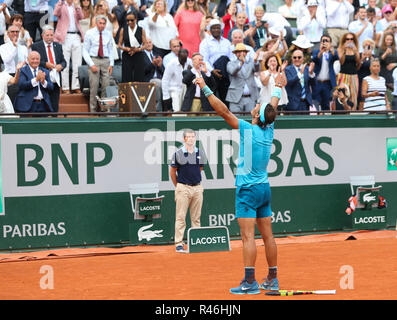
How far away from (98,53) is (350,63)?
5.54 m

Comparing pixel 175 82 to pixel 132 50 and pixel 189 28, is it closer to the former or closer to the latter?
pixel 132 50

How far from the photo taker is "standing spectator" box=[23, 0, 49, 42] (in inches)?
648

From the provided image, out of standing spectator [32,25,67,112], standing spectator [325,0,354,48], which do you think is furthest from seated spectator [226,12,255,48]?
standing spectator [32,25,67,112]

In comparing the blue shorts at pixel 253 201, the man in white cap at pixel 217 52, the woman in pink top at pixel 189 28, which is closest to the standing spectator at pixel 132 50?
the man in white cap at pixel 217 52

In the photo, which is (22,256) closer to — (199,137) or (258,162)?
(199,137)

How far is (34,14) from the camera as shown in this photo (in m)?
16.5

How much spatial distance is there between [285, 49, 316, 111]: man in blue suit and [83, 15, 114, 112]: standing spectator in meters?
3.63

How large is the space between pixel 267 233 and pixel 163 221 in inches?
196

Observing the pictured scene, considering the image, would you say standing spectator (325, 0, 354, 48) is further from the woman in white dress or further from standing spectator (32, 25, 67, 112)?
the woman in white dress

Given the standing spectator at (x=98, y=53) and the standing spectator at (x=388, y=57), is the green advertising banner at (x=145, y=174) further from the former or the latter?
the standing spectator at (x=388, y=57)

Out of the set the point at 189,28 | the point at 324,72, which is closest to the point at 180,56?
the point at 189,28

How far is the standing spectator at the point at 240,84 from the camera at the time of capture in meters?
15.2

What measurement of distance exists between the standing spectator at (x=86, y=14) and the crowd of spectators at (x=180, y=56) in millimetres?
21

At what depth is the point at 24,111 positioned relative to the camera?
1368 cm
